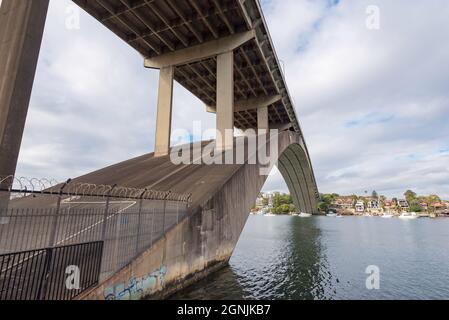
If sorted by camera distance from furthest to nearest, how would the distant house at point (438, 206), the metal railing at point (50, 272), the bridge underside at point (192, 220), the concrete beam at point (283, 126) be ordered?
1. the distant house at point (438, 206)
2. the concrete beam at point (283, 126)
3. the bridge underside at point (192, 220)
4. the metal railing at point (50, 272)

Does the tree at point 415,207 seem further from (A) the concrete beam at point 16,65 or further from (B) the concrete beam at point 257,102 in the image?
(A) the concrete beam at point 16,65

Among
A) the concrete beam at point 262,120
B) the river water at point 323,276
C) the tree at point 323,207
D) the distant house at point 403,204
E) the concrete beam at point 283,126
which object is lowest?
the river water at point 323,276

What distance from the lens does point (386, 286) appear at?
13.8 m

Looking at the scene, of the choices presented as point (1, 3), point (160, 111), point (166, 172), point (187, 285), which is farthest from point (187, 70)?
point (187, 285)

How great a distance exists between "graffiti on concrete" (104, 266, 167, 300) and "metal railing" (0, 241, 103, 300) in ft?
2.11

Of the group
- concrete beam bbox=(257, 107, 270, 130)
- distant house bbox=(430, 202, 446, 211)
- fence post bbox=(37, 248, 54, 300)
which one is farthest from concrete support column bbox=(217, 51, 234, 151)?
distant house bbox=(430, 202, 446, 211)

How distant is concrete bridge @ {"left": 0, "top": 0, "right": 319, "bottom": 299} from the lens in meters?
10.4

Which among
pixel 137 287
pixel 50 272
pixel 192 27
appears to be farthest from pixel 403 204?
Answer: pixel 50 272

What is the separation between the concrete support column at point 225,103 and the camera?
82.8ft

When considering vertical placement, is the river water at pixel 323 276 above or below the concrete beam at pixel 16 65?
below

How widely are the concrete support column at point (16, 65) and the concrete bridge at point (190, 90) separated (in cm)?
4

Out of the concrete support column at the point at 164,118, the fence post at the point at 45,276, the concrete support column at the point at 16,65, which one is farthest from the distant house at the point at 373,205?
the fence post at the point at 45,276

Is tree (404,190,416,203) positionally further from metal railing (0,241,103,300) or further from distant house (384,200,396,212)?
metal railing (0,241,103,300)
